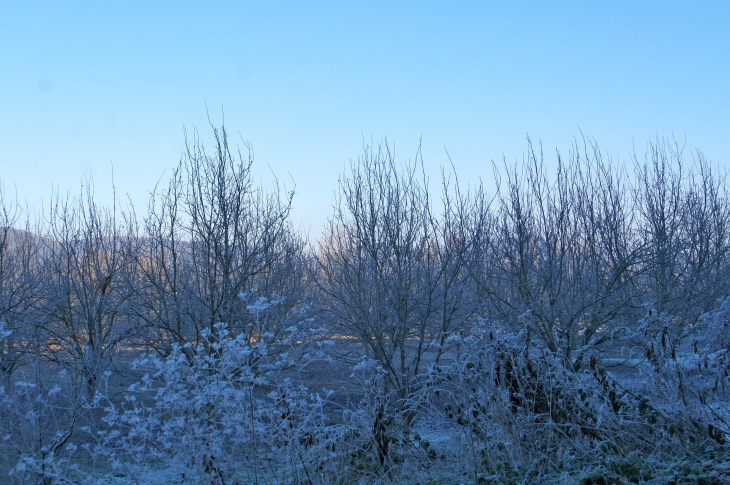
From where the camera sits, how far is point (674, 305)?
10812mm

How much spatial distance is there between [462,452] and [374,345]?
2907 millimetres

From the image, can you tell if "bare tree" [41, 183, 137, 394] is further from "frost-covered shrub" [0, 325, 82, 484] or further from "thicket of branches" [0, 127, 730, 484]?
"frost-covered shrub" [0, 325, 82, 484]

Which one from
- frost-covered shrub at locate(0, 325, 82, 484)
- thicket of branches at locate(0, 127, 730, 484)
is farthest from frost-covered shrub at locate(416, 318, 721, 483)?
frost-covered shrub at locate(0, 325, 82, 484)

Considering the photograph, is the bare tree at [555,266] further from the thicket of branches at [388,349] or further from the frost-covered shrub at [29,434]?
the frost-covered shrub at [29,434]

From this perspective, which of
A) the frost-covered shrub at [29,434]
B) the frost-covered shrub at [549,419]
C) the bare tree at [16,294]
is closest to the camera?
the frost-covered shrub at [29,434]

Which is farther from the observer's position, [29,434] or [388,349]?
[388,349]

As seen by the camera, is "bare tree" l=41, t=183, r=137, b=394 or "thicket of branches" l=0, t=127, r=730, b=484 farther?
"bare tree" l=41, t=183, r=137, b=394

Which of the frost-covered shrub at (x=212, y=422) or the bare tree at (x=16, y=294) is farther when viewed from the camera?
the bare tree at (x=16, y=294)

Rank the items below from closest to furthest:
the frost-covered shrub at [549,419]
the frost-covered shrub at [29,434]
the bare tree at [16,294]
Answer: the frost-covered shrub at [29,434] → the frost-covered shrub at [549,419] → the bare tree at [16,294]

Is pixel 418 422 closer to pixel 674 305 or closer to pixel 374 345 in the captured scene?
pixel 374 345

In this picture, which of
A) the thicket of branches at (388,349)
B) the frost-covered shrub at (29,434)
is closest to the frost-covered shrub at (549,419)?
the thicket of branches at (388,349)

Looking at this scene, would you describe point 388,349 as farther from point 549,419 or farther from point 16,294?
point 16,294

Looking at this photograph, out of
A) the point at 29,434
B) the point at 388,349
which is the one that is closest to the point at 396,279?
the point at 388,349

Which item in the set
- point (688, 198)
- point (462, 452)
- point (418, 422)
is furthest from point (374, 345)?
point (688, 198)
